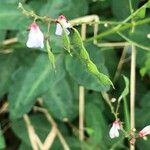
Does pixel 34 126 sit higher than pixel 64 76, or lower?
lower

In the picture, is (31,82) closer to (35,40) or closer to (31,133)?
(31,133)

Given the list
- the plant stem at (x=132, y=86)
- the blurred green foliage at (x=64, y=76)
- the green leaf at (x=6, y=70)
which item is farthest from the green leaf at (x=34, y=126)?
the plant stem at (x=132, y=86)

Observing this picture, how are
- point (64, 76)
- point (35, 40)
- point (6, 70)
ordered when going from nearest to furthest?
point (35, 40)
point (64, 76)
point (6, 70)

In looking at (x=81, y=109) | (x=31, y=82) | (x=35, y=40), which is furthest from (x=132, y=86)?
(x=35, y=40)

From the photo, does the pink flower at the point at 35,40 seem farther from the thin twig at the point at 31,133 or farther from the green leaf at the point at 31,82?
the thin twig at the point at 31,133

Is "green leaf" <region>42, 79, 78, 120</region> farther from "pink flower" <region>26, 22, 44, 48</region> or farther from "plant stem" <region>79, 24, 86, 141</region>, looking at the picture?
"pink flower" <region>26, 22, 44, 48</region>

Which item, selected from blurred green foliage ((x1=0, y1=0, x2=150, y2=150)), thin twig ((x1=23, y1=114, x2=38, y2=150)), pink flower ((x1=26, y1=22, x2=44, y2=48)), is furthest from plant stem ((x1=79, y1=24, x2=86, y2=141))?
pink flower ((x1=26, y1=22, x2=44, y2=48))

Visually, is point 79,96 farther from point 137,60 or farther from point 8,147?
point 8,147
